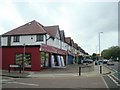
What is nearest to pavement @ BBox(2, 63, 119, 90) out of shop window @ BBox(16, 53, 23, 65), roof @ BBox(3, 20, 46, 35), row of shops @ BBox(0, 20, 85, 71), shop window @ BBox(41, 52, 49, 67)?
row of shops @ BBox(0, 20, 85, 71)

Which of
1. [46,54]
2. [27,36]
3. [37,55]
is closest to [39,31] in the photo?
[27,36]

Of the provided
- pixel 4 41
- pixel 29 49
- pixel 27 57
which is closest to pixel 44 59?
pixel 27 57

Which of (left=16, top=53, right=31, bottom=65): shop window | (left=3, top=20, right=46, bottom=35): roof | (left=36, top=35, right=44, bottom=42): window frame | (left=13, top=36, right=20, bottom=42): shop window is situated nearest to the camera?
(left=16, top=53, right=31, bottom=65): shop window

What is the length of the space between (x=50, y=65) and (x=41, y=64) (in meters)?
4.54

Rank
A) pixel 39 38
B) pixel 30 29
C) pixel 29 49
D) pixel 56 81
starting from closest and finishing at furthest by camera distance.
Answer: pixel 56 81
pixel 29 49
pixel 39 38
pixel 30 29

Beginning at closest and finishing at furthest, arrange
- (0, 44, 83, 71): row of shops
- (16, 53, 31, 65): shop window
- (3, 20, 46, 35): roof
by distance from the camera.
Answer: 1. (0, 44, 83, 71): row of shops
2. (16, 53, 31, 65): shop window
3. (3, 20, 46, 35): roof

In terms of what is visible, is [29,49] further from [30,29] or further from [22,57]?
[30,29]

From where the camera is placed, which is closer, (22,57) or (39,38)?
(22,57)

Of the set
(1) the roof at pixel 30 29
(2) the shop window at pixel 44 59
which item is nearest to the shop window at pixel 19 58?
(2) the shop window at pixel 44 59

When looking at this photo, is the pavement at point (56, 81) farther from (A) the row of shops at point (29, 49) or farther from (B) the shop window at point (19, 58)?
(B) the shop window at point (19, 58)

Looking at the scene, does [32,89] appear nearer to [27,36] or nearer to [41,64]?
[41,64]

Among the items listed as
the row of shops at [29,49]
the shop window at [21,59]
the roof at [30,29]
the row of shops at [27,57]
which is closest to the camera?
the row of shops at [27,57]

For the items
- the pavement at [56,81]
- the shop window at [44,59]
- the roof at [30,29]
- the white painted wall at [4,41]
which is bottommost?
the pavement at [56,81]

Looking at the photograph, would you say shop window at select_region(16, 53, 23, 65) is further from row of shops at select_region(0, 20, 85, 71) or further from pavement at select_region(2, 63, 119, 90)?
pavement at select_region(2, 63, 119, 90)
